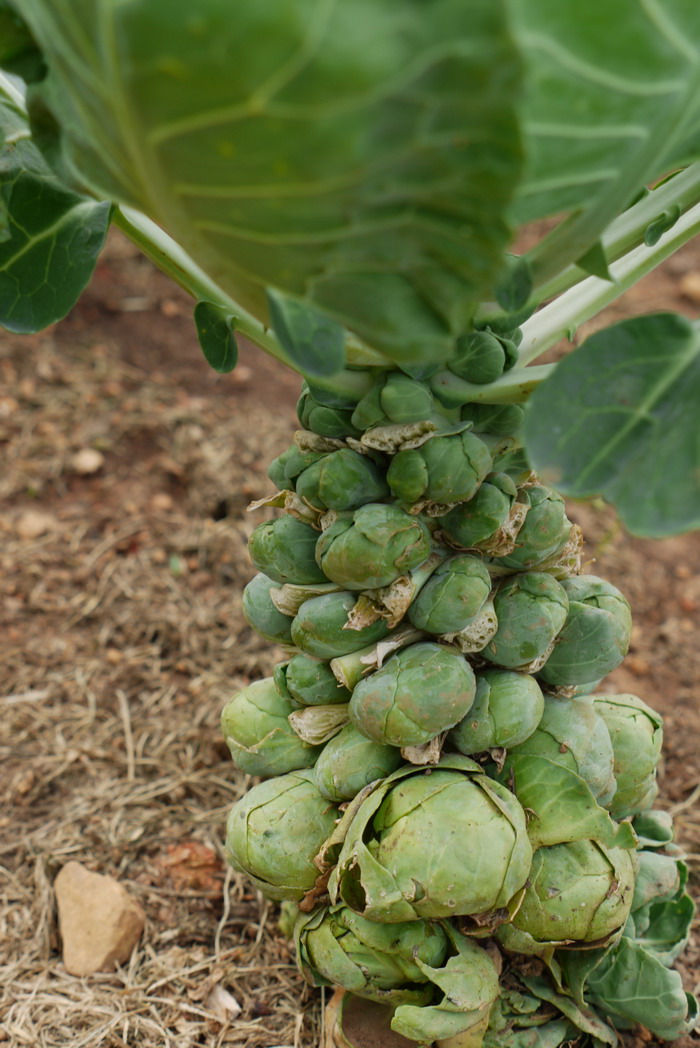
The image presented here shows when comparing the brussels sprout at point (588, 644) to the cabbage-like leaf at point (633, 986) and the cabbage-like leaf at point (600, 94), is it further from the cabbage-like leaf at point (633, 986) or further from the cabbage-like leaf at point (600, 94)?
the cabbage-like leaf at point (600, 94)

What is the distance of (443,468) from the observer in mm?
1520

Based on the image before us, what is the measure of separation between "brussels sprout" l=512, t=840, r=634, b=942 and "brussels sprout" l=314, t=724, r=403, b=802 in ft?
1.06

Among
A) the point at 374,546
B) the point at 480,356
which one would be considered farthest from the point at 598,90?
the point at 374,546

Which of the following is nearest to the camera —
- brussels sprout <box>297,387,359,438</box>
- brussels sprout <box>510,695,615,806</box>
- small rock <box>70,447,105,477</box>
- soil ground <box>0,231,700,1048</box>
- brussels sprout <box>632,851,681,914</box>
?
brussels sprout <box>297,387,359,438</box>

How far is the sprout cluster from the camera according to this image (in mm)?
1552

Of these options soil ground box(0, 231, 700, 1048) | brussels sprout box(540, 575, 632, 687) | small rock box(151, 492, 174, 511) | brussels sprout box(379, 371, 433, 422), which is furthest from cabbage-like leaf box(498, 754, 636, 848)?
small rock box(151, 492, 174, 511)

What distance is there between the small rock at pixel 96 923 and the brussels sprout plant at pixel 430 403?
1.71 ft

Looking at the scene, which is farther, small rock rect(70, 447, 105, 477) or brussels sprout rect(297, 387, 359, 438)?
small rock rect(70, 447, 105, 477)

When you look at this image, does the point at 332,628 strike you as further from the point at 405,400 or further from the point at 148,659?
the point at 148,659

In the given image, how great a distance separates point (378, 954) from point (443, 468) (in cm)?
88

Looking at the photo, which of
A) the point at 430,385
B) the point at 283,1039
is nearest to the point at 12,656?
the point at 283,1039

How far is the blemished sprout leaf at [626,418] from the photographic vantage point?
124 centimetres

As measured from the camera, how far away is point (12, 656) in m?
2.99

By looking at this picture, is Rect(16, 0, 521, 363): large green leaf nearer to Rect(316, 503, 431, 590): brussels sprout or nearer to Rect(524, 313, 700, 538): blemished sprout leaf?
Rect(524, 313, 700, 538): blemished sprout leaf
